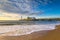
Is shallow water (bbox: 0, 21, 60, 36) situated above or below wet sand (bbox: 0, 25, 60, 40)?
above

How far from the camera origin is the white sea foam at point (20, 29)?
1.84m

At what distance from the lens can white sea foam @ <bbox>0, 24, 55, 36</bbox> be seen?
1.84m

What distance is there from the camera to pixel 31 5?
6.31 ft

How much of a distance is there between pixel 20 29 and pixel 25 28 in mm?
85

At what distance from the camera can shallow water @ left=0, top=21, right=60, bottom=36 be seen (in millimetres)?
1847

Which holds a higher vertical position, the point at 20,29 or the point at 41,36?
the point at 20,29

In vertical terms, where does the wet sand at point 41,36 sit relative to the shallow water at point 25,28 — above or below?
below

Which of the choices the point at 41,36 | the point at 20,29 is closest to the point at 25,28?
the point at 20,29

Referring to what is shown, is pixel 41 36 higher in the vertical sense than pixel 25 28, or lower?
lower

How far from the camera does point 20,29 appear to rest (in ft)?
6.31

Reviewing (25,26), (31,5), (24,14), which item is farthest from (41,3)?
(25,26)

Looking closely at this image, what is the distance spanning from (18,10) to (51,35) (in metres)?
0.68

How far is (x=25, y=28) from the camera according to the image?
195 cm

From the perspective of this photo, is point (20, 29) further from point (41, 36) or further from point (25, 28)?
point (41, 36)
